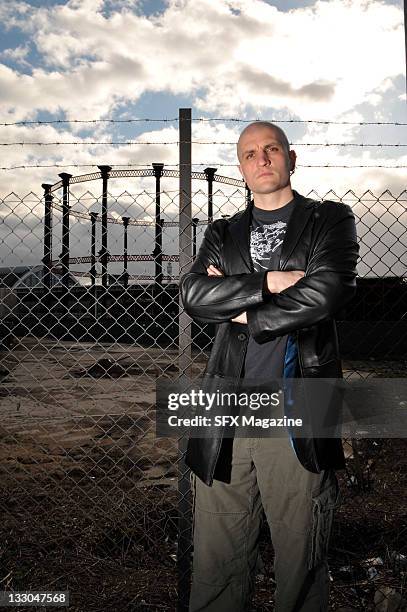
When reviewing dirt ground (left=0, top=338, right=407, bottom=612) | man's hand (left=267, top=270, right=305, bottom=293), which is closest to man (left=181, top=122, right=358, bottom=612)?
man's hand (left=267, top=270, right=305, bottom=293)

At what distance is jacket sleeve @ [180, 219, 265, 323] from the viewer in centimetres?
224

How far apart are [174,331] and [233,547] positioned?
45.0 feet

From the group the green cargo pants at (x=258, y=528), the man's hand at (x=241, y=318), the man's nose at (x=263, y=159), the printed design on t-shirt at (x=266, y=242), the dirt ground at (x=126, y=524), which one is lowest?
the dirt ground at (x=126, y=524)

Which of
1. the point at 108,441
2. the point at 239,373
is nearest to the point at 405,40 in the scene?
the point at 239,373

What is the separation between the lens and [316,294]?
7.10 ft

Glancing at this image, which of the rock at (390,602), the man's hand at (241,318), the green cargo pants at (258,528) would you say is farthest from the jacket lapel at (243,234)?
the rock at (390,602)

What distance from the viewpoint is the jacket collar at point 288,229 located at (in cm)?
233

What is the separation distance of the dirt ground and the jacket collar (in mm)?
1318

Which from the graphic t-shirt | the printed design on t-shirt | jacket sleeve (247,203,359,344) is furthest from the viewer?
the printed design on t-shirt

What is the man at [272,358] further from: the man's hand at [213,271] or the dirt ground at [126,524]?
the dirt ground at [126,524]

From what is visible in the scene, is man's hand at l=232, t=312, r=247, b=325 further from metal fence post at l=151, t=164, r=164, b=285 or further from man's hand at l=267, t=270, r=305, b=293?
metal fence post at l=151, t=164, r=164, b=285

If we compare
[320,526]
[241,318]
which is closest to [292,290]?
[241,318]

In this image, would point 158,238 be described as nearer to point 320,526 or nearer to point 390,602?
point 390,602

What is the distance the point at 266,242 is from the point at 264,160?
15.0 inches
